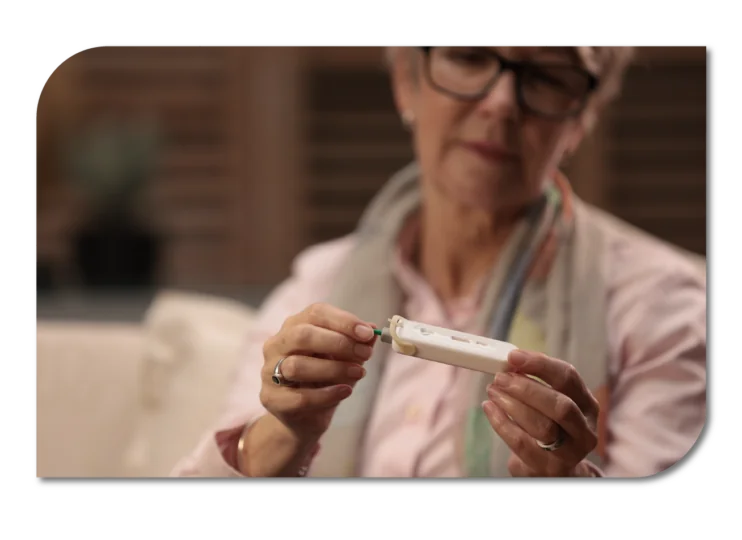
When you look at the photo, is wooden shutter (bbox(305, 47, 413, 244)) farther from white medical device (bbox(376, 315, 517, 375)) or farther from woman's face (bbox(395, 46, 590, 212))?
white medical device (bbox(376, 315, 517, 375))

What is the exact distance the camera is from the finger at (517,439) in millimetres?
702

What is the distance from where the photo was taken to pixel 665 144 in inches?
31.2

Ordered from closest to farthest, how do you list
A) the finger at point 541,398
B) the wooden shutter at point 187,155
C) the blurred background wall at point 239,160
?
the finger at point 541,398 → the blurred background wall at point 239,160 → the wooden shutter at point 187,155

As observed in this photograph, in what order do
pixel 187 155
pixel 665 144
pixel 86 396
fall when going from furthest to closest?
pixel 86 396, pixel 187 155, pixel 665 144

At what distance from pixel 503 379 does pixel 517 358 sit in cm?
2

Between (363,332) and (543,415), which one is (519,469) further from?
(363,332)

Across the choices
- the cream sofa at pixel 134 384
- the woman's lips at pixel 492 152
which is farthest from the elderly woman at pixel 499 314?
the cream sofa at pixel 134 384

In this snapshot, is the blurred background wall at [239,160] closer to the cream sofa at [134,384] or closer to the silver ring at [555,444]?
the cream sofa at [134,384]

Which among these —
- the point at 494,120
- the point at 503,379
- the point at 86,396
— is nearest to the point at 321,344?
the point at 503,379

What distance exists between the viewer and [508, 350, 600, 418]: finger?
682 mm

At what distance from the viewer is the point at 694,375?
77cm

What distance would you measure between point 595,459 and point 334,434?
231mm

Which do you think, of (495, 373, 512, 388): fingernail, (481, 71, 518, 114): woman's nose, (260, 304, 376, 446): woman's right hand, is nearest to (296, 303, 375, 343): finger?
(260, 304, 376, 446): woman's right hand

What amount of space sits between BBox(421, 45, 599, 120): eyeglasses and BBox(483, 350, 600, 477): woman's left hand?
23cm
